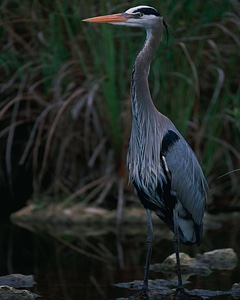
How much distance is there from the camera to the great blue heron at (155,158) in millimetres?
5957

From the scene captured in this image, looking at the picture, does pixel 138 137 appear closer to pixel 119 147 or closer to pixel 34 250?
pixel 34 250

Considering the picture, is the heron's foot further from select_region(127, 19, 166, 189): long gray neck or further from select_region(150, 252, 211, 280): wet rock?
select_region(150, 252, 211, 280): wet rock

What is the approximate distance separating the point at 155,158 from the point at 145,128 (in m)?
0.25

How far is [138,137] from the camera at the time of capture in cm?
615

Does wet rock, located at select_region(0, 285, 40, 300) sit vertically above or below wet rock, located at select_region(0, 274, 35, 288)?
above

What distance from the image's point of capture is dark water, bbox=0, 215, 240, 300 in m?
6.02

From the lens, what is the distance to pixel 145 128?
20.0 feet

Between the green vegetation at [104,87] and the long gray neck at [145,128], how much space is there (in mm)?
2253

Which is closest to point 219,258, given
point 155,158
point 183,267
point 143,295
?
point 183,267

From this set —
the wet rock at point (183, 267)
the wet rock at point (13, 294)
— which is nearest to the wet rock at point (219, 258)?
the wet rock at point (183, 267)

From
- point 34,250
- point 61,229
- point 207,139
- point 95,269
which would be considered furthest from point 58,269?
point 207,139

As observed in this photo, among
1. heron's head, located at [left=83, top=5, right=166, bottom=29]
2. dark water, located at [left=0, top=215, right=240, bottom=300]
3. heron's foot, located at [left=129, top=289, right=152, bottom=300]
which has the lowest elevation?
dark water, located at [left=0, top=215, right=240, bottom=300]

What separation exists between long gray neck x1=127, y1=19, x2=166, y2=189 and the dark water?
2.63ft

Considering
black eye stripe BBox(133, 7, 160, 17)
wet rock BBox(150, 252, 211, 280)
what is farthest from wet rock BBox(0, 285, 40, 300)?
black eye stripe BBox(133, 7, 160, 17)
